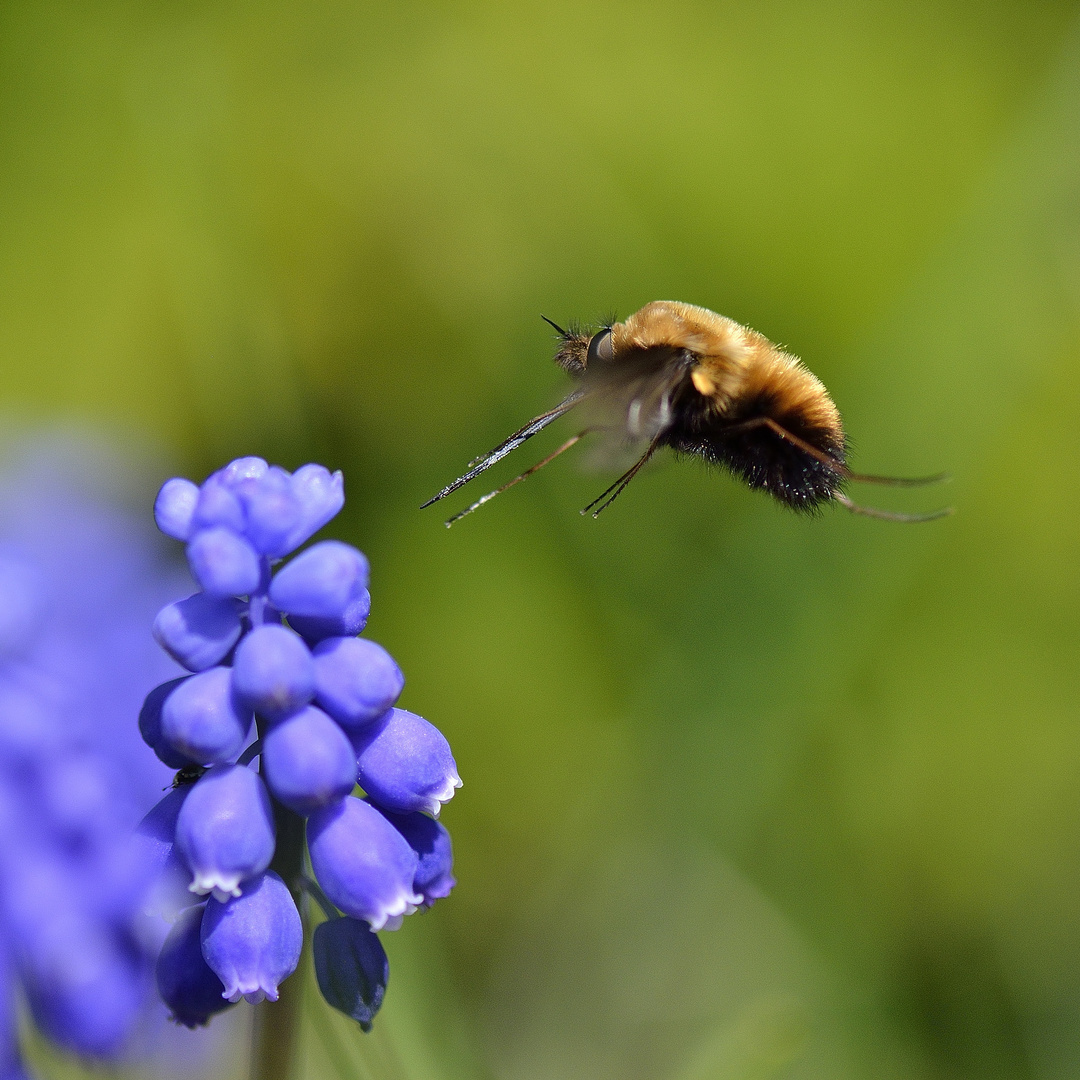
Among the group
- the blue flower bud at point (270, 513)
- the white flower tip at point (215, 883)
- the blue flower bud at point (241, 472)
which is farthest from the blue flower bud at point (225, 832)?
the blue flower bud at point (241, 472)

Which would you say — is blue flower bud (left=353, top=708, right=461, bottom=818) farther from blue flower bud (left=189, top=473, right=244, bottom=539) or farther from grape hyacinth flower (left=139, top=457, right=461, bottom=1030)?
blue flower bud (left=189, top=473, right=244, bottom=539)

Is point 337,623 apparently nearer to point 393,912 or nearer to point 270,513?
point 270,513

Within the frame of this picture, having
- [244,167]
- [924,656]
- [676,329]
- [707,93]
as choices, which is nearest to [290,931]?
[676,329]

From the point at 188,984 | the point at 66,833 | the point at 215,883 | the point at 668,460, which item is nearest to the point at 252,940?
the point at 215,883

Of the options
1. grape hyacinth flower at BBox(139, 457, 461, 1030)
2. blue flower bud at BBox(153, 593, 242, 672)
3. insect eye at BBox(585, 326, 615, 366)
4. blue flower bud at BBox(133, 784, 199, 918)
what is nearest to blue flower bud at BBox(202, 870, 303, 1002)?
grape hyacinth flower at BBox(139, 457, 461, 1030)

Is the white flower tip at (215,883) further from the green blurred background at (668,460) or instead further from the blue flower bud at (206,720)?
the green blurred background at (668,460)

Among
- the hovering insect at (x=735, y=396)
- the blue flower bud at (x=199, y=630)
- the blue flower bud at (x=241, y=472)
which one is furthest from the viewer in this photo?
the hovering insect at (x=735, y=396)

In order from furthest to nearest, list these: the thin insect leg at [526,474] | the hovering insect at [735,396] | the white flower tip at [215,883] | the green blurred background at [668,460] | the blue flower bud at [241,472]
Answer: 1. the green blurred background at [668,460]
2. the hovering insect at [735,396]
3. the thin insect leg at [526,474]
4. the blue flower bud at [241,472]
5. the white flower tip at [215,883]
